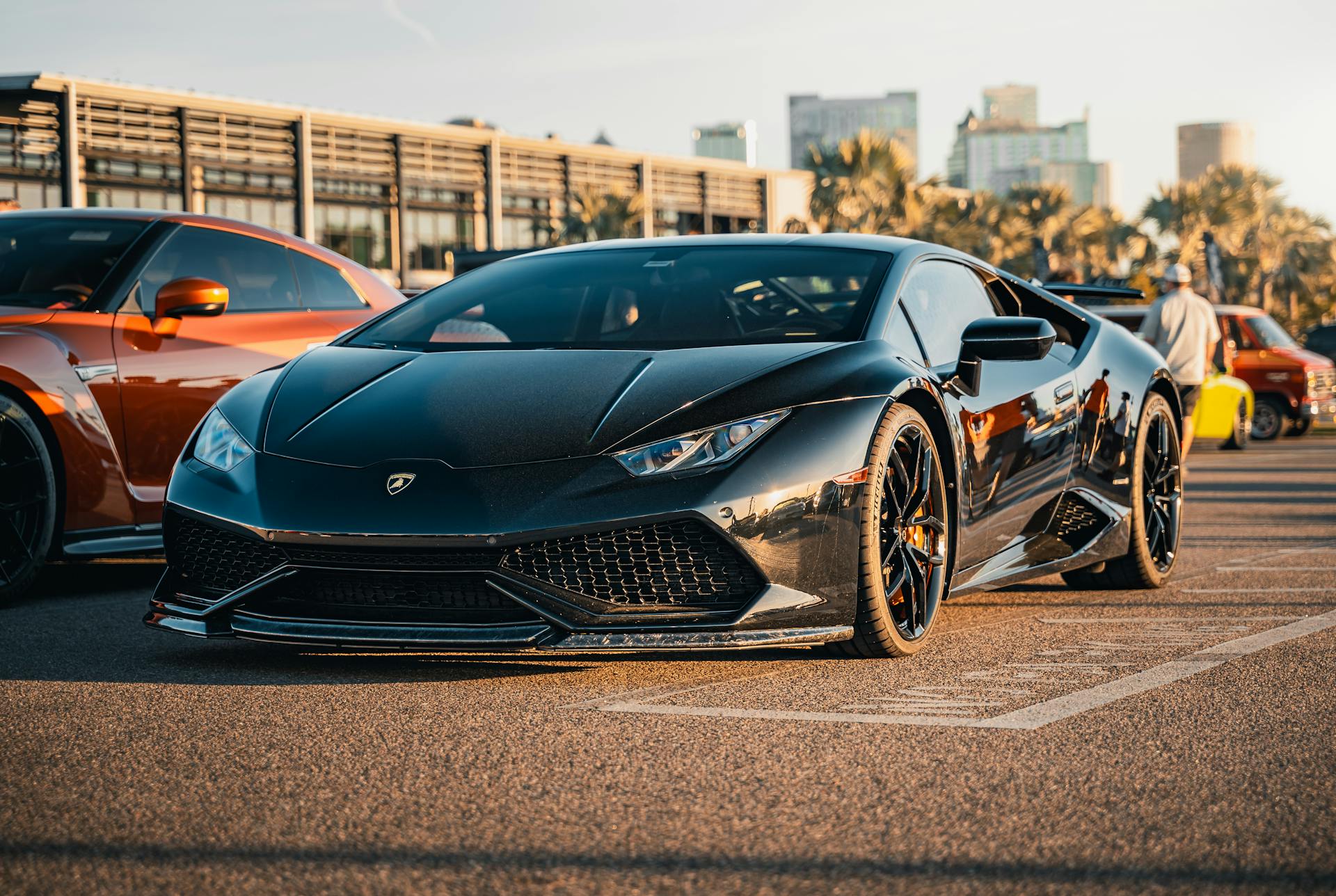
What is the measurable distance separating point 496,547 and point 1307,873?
6.84 feet

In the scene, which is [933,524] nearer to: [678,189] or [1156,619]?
[1156,619]

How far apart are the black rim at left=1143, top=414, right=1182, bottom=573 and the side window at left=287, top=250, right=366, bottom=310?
3.66 m

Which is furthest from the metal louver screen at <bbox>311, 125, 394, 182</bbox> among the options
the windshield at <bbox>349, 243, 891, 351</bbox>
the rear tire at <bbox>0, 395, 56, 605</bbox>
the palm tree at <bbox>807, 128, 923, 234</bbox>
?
the windshield at <bbox>349, 243, 891, 351</bbox>

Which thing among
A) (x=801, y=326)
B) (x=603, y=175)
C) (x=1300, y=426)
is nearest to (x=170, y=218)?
(x=801, y=326)

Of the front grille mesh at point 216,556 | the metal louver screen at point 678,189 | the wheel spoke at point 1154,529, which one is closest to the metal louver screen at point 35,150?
the metal louver screen at point 678,189

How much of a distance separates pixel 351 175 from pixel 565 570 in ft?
168

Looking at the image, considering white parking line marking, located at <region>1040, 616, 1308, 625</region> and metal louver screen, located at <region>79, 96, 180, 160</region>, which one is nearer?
white parking line marking, located at <region>1040, 616, 1308, 625</region>

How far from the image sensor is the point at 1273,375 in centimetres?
2088

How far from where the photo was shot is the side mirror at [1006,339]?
5195mm

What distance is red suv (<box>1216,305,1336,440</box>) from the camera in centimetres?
2077

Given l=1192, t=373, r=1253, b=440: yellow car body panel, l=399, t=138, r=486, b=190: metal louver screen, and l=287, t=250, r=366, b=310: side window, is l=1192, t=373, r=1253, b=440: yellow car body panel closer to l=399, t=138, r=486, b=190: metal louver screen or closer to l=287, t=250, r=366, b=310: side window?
l=287, t=250, r=366, b=310: side window

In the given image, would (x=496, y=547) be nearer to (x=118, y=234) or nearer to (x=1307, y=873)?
(x=1307, y=873)

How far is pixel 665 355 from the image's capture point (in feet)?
15.8

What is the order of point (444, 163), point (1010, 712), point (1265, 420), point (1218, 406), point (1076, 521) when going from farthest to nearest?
point (444, 163), point (1265, 420), point (1218, 406), point (1076, 521), point (1010, 712)
